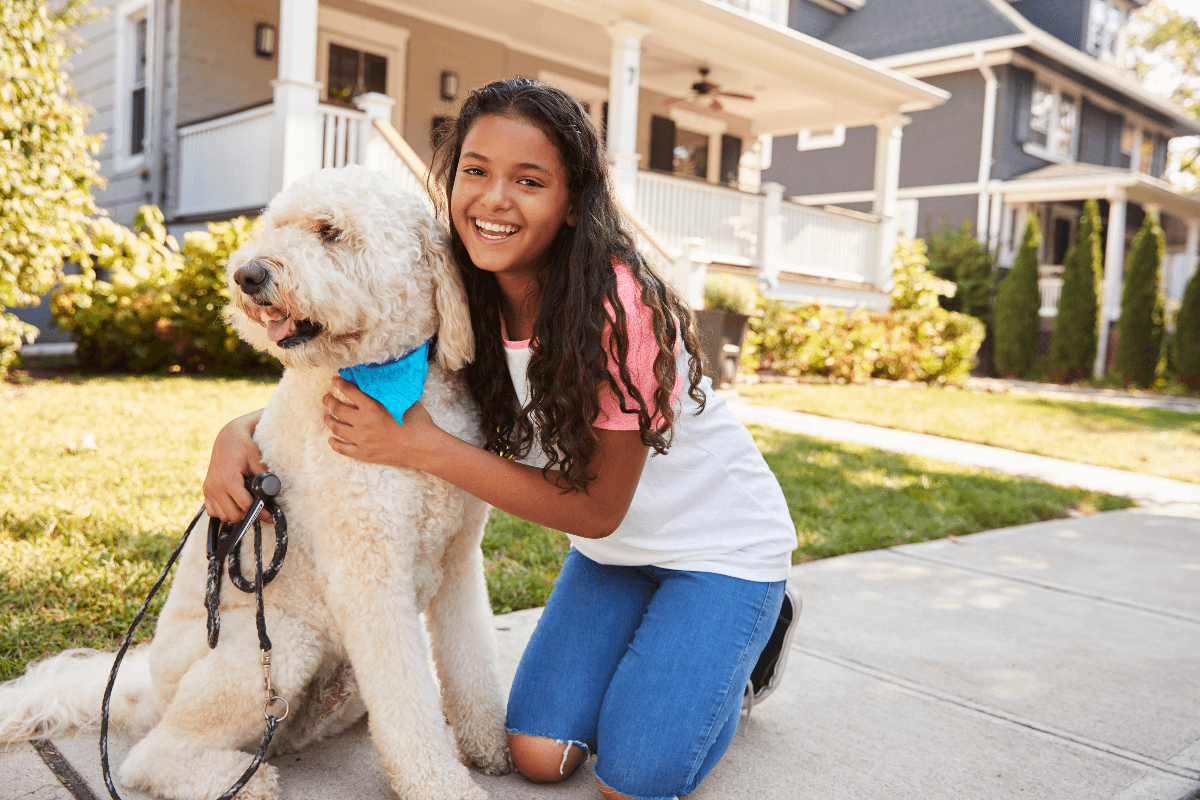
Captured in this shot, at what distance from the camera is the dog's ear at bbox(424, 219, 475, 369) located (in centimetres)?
181

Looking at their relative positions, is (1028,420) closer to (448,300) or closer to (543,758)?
(543,758)

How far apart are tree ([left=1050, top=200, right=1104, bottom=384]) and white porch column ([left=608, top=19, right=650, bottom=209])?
10177 millimetres

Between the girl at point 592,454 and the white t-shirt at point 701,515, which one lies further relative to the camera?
the white t-shirt at point 701,515

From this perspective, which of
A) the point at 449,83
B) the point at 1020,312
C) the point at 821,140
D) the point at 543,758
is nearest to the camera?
the point at 543,758

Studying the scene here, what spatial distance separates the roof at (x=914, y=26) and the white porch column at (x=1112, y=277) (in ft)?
13.5

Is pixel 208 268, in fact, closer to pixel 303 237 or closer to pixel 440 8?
pixel 440 8

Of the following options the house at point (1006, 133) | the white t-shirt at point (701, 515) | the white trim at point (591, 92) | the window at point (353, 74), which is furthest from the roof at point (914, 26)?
the white t-shirt at point (701, 515)

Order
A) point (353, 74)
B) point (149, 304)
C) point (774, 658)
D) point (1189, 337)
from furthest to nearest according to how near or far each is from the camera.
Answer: point (1189, 337)
point (353, 74)
point (149, 304)
point (774, 658)

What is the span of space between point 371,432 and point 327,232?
0.41 metres

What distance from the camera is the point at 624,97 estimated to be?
1000 centimetres

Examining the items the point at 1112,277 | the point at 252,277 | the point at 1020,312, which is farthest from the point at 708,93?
the point at 252,277

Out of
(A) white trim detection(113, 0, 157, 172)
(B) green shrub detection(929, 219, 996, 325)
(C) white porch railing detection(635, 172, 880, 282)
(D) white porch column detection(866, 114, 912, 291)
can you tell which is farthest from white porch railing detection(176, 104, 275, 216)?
(B) green shrub detection(929, 219, 996, 325)

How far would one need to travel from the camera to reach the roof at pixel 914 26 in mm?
18219

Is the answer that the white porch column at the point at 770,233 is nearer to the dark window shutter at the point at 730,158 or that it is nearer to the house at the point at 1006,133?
the dark window shutter at the point at 730,158
